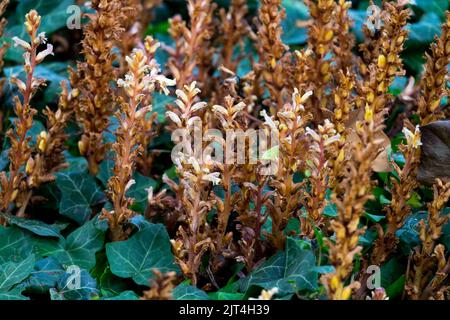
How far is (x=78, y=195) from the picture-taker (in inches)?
74.9

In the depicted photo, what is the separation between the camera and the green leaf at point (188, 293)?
148 cm

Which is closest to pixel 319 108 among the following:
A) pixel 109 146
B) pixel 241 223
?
pixel 241 223

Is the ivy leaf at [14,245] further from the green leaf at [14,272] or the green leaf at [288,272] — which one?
the green leaf at [288,272]


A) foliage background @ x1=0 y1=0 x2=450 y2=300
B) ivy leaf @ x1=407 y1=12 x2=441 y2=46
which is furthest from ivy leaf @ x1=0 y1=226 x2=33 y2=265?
ivy leaf @ x1=407 y1=12 x2=441 y2=46

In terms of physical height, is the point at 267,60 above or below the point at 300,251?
above

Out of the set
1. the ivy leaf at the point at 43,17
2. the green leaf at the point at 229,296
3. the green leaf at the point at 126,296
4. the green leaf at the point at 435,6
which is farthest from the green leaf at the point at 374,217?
the green leaf at the point at 435,6

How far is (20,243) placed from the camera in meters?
1.71

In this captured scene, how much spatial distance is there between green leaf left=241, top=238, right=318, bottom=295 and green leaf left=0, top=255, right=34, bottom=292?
47 centimetres

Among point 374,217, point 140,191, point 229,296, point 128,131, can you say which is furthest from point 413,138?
point 140,191

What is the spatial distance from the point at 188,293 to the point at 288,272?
22cm

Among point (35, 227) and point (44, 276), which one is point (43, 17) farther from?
point (44, 276)
